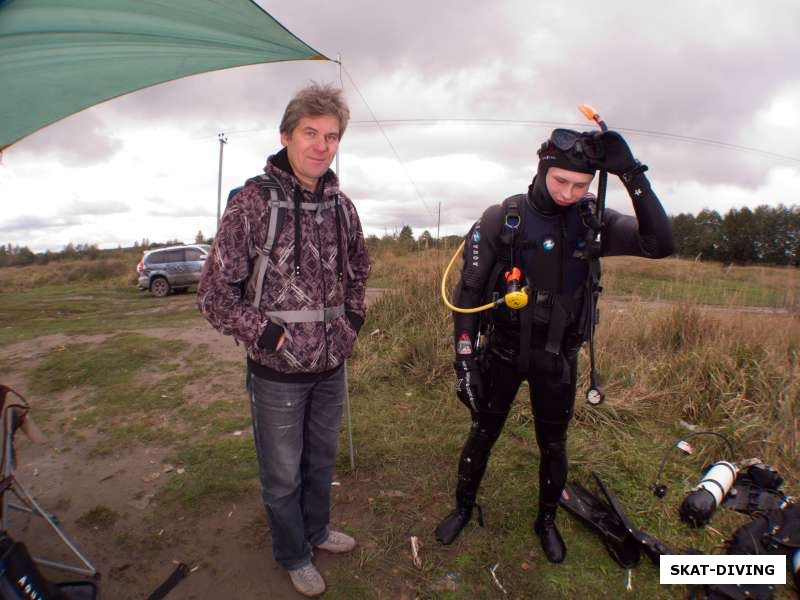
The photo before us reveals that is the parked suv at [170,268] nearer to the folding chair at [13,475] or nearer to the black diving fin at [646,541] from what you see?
the folding chair at [13,475]

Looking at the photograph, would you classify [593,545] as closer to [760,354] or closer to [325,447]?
[325,447]

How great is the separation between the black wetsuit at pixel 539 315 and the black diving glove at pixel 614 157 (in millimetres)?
87

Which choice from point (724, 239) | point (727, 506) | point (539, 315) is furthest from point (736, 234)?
point (539, 315)

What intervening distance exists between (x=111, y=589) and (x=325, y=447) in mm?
1331

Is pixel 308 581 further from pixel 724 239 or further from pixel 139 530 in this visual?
pixel 724 239

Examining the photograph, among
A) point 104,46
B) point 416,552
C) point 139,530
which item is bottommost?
point 139,530

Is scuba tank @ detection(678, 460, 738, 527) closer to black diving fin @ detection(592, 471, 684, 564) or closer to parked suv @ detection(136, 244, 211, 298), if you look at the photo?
black diving fin @ detection(592, 471, 684, 564)

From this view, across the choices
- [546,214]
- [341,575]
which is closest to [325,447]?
[341,575]

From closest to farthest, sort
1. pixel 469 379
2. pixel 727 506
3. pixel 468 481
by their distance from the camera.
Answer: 1. pixel 469 379
2. pixel 468 481
3. pixel 727 506

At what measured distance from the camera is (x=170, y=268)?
572 inches

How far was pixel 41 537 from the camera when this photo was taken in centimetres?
262

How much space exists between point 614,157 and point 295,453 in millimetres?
2002

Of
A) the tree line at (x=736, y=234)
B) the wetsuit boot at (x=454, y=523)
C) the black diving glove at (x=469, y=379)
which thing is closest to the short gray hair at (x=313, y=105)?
the black diving glove at (x=469, y=379)

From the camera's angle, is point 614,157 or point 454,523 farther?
point 454,523
